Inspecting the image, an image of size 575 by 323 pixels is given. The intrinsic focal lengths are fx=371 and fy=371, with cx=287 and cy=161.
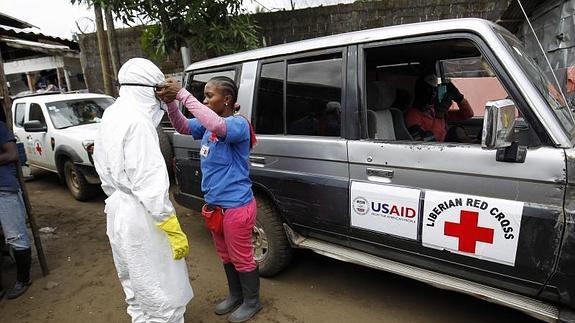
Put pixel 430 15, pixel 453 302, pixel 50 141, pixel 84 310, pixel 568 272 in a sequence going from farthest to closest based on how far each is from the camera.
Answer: pixel 430 15 → pixel 50 141 → pixel 84 310 → pixel 453 302 → pixel 568 272

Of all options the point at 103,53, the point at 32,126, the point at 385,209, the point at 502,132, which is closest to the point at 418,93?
the point at 385,209

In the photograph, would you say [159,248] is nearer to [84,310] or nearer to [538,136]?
[84,310]

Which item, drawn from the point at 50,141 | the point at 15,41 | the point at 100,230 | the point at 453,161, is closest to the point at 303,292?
the point at 453,161

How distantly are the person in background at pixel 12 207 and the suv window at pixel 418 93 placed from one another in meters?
3.10

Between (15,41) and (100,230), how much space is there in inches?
133

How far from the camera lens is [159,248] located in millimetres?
2314

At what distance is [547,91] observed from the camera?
2172mm

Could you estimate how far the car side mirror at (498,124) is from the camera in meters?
1.82

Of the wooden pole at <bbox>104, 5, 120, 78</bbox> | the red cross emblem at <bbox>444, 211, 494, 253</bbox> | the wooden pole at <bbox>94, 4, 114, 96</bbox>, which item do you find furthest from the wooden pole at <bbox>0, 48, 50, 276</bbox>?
the wooden pole at <bbox>94, 4, 114, 96</bbox>

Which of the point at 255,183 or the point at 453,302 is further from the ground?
the point at 255,183

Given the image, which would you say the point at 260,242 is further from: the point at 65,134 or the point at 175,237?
the point at 65,134

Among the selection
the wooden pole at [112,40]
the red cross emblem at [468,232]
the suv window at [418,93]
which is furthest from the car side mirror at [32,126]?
the red cross emblem at [468,232]


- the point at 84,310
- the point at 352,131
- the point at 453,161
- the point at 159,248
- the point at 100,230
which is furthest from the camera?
the point at 100,230

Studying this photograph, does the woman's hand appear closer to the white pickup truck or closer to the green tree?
the white pickup truck
